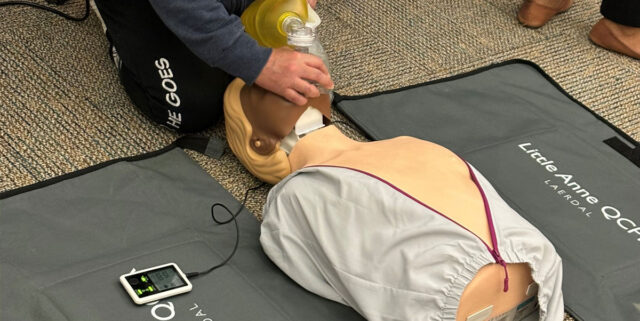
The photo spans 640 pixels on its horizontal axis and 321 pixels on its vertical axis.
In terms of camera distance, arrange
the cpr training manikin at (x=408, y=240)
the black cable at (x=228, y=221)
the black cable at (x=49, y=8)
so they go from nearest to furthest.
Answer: the cpr training manikin at (x=408, y=240) → the black cable at (x=228, y=221) → the black cable at (x=49, y=8)

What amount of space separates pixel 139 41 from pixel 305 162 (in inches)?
14.0

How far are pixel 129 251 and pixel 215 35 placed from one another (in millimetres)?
339

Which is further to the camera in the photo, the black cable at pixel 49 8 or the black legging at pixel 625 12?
the black legging at pixel 625 12

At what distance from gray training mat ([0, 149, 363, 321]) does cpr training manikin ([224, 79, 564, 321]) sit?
51 mm

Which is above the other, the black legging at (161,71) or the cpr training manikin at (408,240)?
the black legging at (161,71)

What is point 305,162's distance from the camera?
3.86 ft

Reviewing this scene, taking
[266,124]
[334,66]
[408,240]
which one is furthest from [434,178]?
[334,66]

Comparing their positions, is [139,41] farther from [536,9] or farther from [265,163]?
[536,9]

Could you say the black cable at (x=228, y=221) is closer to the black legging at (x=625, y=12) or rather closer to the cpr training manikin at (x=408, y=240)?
the cpr training manikin at (x=408, y=240)

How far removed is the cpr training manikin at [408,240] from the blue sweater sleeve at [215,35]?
178mm

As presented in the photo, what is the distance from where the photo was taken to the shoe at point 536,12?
1.82 m

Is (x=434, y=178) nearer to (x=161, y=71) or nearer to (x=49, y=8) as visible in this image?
(x=161, y=71)

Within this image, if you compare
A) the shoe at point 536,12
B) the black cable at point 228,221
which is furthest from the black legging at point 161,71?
the shoe at point 536,12

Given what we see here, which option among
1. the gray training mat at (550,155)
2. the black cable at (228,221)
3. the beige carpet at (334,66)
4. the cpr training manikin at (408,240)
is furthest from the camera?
the beige carpet at (334,66)
